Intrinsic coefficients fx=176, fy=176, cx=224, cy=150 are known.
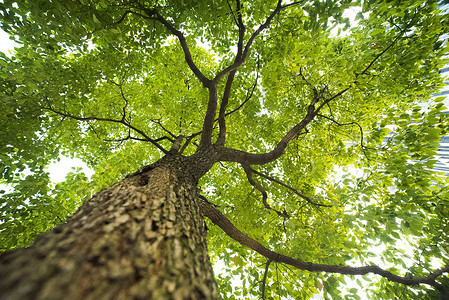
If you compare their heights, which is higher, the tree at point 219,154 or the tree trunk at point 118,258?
the tree at point 219,154

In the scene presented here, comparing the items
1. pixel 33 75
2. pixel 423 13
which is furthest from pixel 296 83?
pixel 33 75

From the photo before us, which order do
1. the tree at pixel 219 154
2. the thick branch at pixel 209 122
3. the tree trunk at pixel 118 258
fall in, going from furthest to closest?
the thick branch at pixel 209 122
the tree at pixel 219 154
the tree trunk at pixel 118 258

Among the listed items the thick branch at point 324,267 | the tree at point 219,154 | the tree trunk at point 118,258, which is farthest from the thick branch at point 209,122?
the tree trunk at point 118,258

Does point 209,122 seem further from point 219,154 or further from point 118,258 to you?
point 118,258

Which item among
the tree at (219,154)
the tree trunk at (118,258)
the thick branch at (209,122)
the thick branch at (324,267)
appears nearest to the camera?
the tree trunk at (118,258)

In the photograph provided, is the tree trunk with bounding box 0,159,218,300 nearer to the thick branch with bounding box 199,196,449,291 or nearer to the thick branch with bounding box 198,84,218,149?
the thick branch with bounding box 199,196,449,291

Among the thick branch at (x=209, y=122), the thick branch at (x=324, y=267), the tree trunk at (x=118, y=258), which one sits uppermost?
the thick branch at (x=209, y=122)

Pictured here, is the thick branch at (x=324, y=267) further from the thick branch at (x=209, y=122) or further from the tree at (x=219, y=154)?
the thick branch at (x=209, y=122)

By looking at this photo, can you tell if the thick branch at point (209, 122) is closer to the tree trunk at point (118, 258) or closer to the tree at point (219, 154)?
the tree at point (219, 154)

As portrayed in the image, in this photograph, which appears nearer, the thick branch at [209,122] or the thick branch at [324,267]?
the thick branch at [324,267]

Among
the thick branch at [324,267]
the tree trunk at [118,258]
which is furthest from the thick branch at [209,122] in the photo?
the tree trunk at [118,258]

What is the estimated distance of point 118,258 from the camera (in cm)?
85

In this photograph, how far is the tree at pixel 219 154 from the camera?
106cm

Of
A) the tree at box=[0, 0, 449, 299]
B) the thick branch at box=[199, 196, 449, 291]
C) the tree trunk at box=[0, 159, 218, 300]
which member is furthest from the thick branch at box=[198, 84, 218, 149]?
the tree trunk at box=[0, 159, 218, 300]
